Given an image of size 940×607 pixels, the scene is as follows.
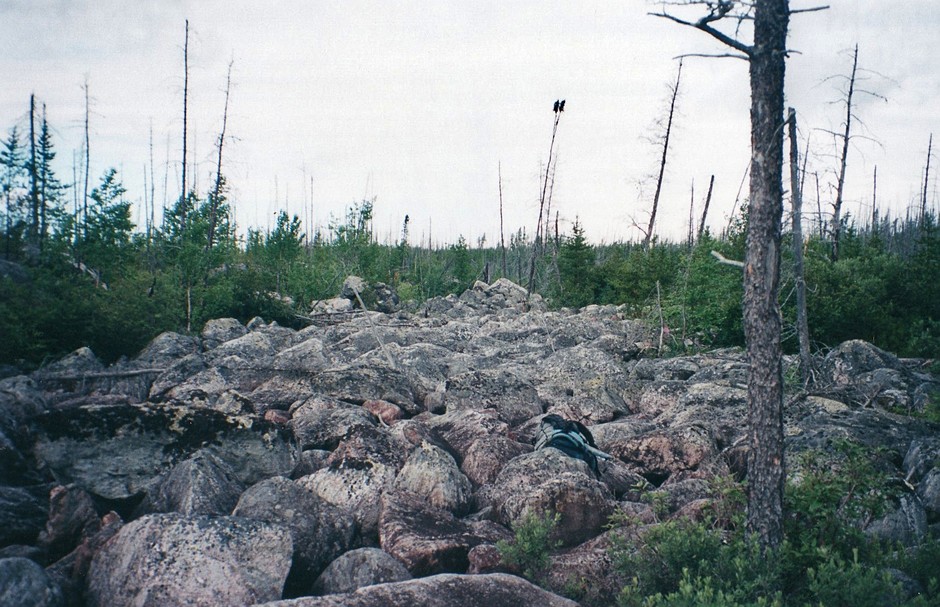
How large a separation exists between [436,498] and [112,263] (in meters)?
15.9

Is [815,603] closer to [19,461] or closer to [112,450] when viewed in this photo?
[112,450]

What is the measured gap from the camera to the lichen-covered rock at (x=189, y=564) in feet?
12.2

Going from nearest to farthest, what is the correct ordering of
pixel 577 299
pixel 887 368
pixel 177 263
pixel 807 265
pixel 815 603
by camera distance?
pixel 815 603, pixel 887 368, pixel 807 265, pixel 177 263, pixel 577 299

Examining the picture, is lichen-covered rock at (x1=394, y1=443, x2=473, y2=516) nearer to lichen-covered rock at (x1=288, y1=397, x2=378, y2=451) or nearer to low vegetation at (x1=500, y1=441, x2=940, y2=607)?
lichen-covered rock at (x1=288, y1=397, x2=378, y2=451)

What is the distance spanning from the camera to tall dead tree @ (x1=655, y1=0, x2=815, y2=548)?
13.4ft

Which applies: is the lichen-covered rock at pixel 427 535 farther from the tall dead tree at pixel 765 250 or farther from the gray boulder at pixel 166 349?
the gray boulder at pixel 166 349

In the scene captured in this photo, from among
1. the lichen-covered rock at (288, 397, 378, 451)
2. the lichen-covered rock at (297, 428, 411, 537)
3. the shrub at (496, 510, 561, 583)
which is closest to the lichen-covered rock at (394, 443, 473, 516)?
the lichen-covered rock at (297, 428, 411, 537)

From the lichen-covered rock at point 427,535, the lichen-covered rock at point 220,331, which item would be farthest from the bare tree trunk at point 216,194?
the lichen-covered rock at point 427,535

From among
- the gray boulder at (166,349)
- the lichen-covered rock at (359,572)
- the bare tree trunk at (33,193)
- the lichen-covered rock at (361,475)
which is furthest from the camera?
the bare tree trunk at (33,193)

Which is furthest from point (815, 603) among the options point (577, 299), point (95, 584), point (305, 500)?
point (577, 299)

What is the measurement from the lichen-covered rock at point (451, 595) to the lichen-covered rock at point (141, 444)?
274cm

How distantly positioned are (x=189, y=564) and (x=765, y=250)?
4.15 meters

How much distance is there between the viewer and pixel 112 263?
17766 mm

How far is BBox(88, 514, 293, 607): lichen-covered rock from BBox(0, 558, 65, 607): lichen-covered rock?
10.1 inches
